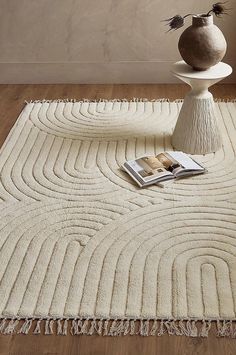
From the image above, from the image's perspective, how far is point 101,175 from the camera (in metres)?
2.35

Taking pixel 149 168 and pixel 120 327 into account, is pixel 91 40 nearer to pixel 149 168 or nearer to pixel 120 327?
pixel 149 168

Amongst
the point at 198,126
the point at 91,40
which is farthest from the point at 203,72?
the point at 91,40

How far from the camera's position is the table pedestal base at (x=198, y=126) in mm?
2439

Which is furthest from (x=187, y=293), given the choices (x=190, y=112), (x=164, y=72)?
(x=164, y=72)

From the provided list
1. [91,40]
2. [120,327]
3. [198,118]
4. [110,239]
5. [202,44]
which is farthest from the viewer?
[91,40]

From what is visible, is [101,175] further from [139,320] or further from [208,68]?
[139,320]

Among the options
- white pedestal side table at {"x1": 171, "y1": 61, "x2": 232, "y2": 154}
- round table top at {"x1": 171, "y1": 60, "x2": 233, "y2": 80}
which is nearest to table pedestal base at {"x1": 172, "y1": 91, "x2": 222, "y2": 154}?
white pedestal side table at {"x1": 171, "y1": 61, "x2": 232, "y2": 154}

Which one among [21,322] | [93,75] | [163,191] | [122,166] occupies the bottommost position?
[21,322]

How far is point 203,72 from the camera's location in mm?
2396

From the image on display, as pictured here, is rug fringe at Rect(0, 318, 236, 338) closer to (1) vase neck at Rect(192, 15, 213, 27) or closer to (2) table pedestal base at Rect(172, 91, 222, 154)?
(2) table pedestal base at Rect(172, 91, 222, 154)

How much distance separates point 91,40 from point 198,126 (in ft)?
4.52

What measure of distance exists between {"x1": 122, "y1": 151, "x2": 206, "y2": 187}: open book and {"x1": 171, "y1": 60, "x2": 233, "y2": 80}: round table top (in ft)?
1.27

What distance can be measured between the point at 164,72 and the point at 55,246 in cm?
200

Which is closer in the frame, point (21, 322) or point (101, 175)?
point (21, 322)
